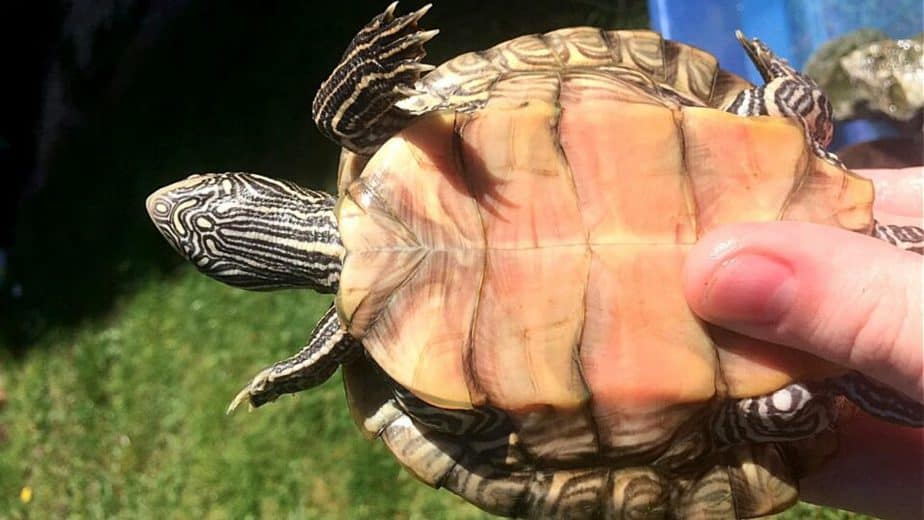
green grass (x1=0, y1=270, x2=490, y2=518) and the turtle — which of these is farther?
green grass (x1=0, y1=270, x2=490, y2=518)

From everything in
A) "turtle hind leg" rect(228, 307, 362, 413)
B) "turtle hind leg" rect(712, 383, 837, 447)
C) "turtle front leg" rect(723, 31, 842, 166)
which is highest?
"turtle front leg" rect(723, 31, 842, 166)

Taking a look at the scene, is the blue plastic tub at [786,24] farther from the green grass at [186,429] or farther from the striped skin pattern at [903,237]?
the green grass at [186,429]

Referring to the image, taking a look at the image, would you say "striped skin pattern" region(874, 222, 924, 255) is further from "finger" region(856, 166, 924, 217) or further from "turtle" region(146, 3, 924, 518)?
"finger" region(856, 166, 924, 217)

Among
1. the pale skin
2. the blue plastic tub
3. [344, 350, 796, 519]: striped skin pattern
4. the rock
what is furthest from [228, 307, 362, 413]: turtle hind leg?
the rock

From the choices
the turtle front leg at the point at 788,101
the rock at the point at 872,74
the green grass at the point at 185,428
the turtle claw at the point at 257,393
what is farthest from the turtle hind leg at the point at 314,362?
the rock at the point at 872,74

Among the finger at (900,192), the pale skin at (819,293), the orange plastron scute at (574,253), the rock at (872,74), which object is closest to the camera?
the pale skin at (819,293)

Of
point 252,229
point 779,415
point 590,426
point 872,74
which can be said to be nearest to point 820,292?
point 779,415

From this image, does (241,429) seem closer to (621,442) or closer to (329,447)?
(329,447)
